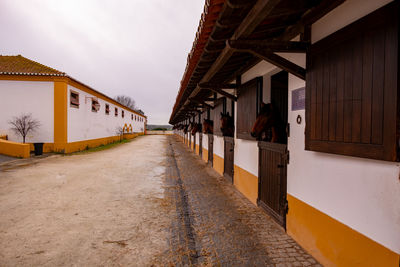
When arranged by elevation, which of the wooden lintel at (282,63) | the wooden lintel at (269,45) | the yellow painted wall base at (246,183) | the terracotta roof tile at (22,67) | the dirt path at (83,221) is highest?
the terracotta roof tile at (22,67)

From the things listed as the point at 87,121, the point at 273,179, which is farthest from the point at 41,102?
the point at 273,179

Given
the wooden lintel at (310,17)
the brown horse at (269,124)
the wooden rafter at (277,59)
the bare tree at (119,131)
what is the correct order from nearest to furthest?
1. the wooden lintel at (310,17)
2. the wooden rafter at (277,59)
3. the brown horse at (269,124)
4. the bare tree at (119,131)

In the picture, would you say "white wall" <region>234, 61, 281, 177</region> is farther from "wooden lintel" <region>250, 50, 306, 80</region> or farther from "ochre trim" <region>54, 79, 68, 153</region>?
"ochre trim" <region>54, 79, 68, 153</region>

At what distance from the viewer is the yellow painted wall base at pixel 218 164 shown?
24.4 feet

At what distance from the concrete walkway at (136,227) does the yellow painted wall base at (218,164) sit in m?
1.26

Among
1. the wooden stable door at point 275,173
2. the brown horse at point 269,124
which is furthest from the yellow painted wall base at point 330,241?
the brown horse at point 269,124

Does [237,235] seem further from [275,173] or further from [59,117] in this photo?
[59,117]

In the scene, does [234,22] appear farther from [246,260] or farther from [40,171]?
[40,171]

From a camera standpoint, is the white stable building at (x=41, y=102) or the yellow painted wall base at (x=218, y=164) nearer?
the yellow painted wall base at (x=218, y=164)

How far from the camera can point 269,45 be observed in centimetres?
278

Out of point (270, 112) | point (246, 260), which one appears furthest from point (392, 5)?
point (246, 260)

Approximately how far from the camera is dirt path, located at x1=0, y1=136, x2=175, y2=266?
106 inches

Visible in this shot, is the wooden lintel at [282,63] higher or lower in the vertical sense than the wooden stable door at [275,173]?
higher

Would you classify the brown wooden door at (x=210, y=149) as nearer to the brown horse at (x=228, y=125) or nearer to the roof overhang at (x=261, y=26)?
the brown horse at (x=228, y=125)
